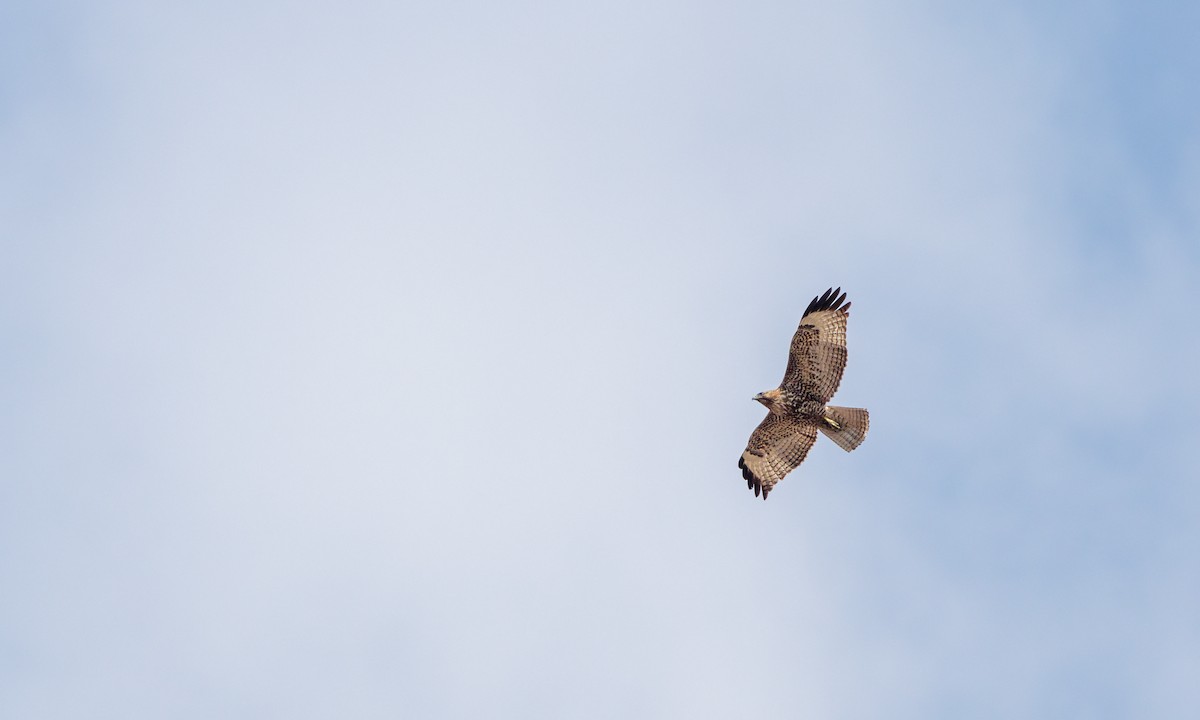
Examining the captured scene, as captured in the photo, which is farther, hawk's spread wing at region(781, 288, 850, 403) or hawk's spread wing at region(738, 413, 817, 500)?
hawk's spread wing at region(738, 413, 817, 500)

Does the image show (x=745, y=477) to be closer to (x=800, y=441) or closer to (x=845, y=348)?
(x=800, y=441)

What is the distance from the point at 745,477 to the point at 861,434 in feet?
9.76

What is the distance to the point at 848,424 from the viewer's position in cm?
3067

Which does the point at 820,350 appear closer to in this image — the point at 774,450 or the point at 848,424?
the point at 848,424

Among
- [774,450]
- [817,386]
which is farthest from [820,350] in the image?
[774,450]

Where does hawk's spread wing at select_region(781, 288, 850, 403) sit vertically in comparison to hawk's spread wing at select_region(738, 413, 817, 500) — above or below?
above

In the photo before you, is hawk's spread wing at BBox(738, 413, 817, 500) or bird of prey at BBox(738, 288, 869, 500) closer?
bird of prey at BBox(738, 288, 869, 500)

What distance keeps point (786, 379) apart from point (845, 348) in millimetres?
1410

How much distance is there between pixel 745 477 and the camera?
106ft

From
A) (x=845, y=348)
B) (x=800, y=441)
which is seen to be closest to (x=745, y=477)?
(x=800, y=441)

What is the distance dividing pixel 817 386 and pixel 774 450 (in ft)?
6.71

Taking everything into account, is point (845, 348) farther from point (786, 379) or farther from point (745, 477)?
point (745, 477)

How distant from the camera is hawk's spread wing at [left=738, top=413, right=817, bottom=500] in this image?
31609 mm

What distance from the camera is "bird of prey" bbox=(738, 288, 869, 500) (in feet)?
100
